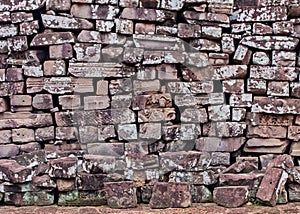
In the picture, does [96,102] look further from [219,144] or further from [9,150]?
[219,144]

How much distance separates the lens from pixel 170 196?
154 inches

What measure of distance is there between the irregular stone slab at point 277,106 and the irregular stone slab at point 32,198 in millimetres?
2303

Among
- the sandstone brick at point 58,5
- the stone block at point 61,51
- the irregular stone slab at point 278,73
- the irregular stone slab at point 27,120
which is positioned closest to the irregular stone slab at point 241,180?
the irregular stone slab at point 278,73

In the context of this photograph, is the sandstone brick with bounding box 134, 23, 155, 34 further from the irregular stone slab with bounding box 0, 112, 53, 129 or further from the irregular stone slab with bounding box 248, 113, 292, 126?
the irregular stone slab with bounding box 248, 113, 292, 126

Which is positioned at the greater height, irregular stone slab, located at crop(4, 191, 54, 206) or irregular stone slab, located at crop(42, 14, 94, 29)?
irregular stone slab, located at crop(42, 14, 94, 29)

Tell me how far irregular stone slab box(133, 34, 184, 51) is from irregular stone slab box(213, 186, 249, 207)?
149cm

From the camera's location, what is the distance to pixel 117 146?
4.19 meters

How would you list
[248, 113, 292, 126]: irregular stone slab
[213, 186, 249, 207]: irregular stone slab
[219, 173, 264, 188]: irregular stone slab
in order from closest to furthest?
[213, 186, 249, 207]: irregular stone slab → [219, 173, 264, 188]: irregular stone slab → [248, 113, 292, 126]: irregular stone slab

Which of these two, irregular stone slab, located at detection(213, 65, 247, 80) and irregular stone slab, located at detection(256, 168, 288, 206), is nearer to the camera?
irregular stone slab, located at detection(256, 168, 288, 206)

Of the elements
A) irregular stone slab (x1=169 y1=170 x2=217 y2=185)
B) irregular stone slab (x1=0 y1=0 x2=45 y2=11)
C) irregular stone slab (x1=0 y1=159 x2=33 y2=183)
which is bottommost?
irregular stone slab (x1=169 y1=170 x2=217 y2=185)

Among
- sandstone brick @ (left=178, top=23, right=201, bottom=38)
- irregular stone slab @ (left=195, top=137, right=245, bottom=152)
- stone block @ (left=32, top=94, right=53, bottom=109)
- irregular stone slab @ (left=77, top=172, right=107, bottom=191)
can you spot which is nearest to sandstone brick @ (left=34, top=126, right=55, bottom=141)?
stone block @ (left=32, top=94, right=53, bottom=109)

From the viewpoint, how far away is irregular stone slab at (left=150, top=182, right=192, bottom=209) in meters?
3.92

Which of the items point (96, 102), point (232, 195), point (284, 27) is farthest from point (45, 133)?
point (284, 27)

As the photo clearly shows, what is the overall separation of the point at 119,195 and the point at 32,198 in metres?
0.88
